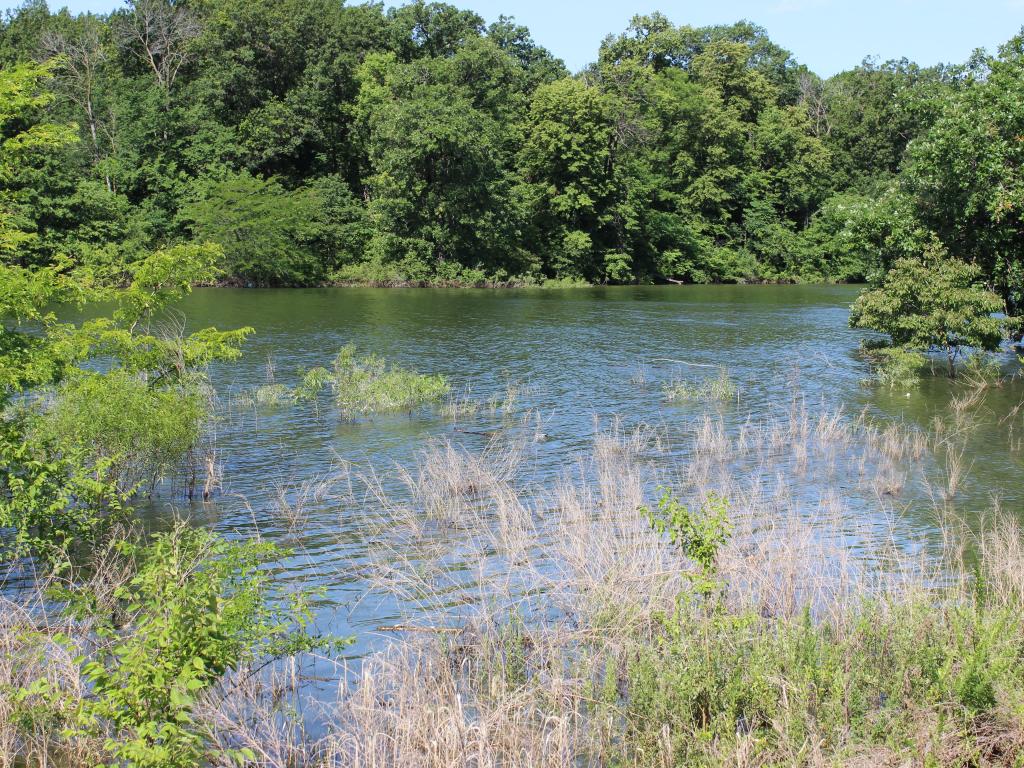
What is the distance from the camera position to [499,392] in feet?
74.4

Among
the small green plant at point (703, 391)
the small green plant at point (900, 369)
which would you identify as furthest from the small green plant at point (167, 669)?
the small green plant at point (900, 369)

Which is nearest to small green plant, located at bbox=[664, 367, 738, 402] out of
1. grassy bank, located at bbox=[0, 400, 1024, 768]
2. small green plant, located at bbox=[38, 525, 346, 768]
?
grassy bank, located at bbox=[0, 400, 1024, 768]

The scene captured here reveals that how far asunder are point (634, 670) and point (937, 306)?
20.8 m

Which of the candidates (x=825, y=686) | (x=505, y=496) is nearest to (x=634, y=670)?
(x=825, y=686)

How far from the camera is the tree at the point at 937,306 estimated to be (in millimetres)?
23453

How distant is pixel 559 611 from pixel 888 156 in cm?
8600

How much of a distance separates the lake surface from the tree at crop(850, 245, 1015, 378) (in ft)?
4.56

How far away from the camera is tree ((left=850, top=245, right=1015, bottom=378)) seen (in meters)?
23.5

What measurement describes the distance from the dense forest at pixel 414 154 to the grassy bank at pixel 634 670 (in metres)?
49.7

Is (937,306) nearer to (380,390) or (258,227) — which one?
(380,390)

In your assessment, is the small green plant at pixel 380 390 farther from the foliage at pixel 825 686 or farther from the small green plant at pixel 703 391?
the foliage at pixel 825 686

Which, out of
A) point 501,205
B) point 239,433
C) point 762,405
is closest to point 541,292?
point 501,205

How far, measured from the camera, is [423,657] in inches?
286

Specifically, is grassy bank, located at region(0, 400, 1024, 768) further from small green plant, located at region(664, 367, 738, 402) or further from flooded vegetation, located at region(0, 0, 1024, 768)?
small green plant, located at region(664, 367, 738, 402)
